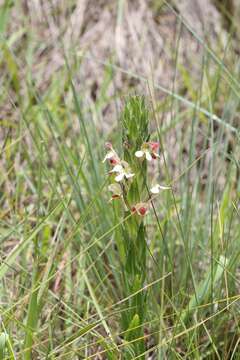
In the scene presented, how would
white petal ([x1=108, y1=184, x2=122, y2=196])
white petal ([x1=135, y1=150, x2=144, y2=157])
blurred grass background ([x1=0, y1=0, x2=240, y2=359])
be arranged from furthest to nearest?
blurred grass background ([x1=0, y1=0, x2=240, y2=359]) → white petal ([x1=108, y1=184, x2=122, y2=196]) → white petal ([x1=135, y1=150, x2=144, y2=157])

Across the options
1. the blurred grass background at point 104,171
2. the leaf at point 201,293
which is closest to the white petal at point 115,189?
the blurred grass background at point 104,171

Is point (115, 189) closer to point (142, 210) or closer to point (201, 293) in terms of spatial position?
point (142, 210)

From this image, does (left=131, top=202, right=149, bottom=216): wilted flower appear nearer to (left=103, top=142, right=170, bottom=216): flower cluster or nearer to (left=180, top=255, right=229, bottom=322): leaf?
(left=103, top=142, right=170, bottom=216): flower cluster

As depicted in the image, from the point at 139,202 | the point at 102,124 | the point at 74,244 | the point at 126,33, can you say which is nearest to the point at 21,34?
the point at 126,33

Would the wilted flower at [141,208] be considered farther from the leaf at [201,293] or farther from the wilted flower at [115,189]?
the leaf at [201,293]

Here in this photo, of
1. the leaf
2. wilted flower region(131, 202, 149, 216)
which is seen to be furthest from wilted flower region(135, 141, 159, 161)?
the leaf

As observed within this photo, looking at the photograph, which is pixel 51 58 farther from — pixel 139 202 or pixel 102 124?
pixel 139 202

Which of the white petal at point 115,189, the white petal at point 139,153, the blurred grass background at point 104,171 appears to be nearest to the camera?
the white petal at point 139,153
